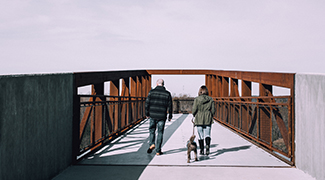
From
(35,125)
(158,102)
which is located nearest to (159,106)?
(158,102)

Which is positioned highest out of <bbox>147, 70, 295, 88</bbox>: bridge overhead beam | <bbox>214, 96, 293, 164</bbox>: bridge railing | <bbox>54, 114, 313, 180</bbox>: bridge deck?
<bbox>147, 70, 295, 88</bbox>: bridge overhead beam

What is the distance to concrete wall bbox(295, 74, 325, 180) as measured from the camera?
404 centimetres

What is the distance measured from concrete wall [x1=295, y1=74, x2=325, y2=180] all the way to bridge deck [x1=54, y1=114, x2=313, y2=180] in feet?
0.73

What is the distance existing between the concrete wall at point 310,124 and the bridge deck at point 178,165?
0.22 m

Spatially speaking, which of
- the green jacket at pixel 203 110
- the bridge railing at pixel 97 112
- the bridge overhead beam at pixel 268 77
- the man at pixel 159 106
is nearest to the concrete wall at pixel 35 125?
the bridge railing at pixel 97 112

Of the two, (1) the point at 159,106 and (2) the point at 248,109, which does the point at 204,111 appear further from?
(2) the point at 248,109

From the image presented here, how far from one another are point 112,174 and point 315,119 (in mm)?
2953

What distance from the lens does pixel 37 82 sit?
12.2ft

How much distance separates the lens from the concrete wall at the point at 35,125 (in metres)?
3.08

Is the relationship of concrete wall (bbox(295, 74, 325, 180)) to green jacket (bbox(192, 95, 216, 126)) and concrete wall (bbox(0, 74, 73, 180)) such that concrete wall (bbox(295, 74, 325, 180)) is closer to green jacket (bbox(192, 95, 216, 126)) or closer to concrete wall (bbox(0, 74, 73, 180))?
green jacket (bbox(192, 95, 216, 126))

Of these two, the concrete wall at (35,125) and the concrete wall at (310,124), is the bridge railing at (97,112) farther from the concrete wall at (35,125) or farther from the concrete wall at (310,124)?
the concrete wall at (310,124)

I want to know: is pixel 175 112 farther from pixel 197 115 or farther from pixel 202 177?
pixel 202 177

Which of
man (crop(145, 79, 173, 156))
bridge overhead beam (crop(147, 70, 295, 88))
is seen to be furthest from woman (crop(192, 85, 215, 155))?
bridge overhead beam (crop(147, 70, 295, 88))

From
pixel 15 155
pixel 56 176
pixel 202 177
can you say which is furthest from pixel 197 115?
pixel 15 155
